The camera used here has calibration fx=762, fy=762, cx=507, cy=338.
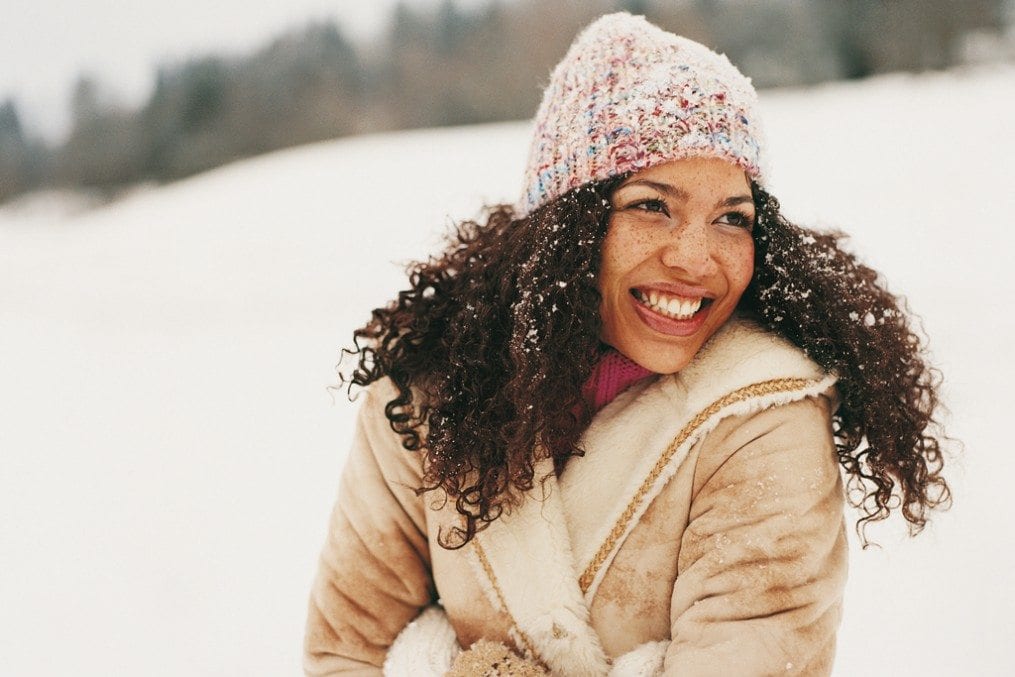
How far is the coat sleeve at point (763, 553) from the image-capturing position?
1153 millimetres

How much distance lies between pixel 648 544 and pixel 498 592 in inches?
11.7

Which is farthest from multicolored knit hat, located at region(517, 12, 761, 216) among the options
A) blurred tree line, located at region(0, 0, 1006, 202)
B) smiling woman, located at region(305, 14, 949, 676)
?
blurred tree line, located at region(0, 0, 1006, 202)

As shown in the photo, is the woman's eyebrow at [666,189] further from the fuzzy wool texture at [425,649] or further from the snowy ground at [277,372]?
the snowy ground at [277,372]

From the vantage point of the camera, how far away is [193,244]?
800 centimetres

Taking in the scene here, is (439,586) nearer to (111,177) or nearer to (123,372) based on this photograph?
(123,372)

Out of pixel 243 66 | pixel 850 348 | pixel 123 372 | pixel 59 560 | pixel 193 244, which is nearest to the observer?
pixel 850 348

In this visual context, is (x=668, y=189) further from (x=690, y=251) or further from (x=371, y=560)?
(x=371, y=560)

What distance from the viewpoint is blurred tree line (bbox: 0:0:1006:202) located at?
938 centimetres

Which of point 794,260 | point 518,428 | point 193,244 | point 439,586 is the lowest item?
point 439,586

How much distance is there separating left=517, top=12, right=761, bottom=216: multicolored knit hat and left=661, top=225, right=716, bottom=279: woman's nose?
0.41 ft

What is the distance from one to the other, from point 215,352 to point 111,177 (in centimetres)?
829

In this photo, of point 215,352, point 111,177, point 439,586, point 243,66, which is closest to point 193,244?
point 215,352

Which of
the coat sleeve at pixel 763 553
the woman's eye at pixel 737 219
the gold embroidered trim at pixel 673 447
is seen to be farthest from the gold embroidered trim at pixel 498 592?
the woman's eye at pixel 737 219

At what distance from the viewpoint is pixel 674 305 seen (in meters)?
1.30
